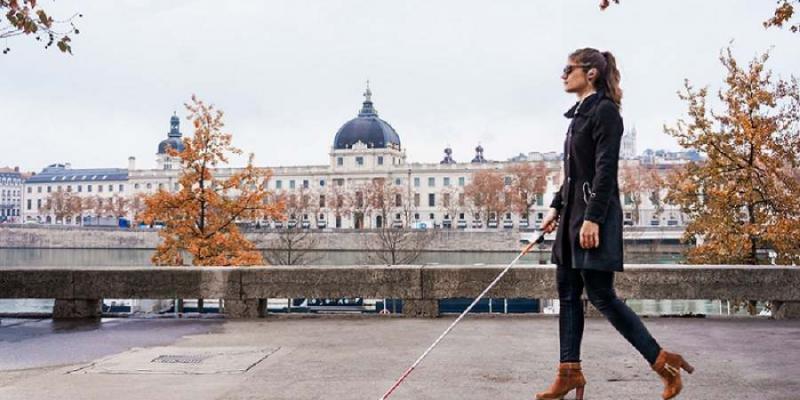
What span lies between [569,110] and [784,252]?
1761 centimetres

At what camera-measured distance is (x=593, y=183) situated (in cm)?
471

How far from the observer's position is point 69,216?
432ft

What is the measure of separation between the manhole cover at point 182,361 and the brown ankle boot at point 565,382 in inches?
95.3

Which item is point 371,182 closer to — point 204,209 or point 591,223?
point 204,209

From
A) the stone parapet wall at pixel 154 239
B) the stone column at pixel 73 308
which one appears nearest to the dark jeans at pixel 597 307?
the stone column at pixel 73 308

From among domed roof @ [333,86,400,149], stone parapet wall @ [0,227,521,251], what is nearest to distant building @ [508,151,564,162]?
domed roof @ [333,86,400,149]

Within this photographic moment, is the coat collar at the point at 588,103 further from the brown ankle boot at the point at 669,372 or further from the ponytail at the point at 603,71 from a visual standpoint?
the brown ankle boot at the point at 669,372

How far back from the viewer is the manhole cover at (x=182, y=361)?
6.15m

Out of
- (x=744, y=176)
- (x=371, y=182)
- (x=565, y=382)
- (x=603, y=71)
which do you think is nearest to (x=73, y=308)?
(x=565, y=382)

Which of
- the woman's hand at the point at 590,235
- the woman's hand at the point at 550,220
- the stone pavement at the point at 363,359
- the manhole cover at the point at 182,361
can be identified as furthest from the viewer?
the manhole cover at the point at 182,361

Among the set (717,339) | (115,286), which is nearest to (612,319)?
(717,339)

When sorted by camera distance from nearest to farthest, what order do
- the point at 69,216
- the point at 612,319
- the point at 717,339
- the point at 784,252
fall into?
the point at 612,319 < the point at 717,339 < the point at 784,252 < the point at 69,216

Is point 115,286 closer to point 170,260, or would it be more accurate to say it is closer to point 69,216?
point 170,260

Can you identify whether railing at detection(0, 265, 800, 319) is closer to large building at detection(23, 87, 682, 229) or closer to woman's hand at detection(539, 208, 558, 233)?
woman's hand at detection(539, 208, 558, 233)
